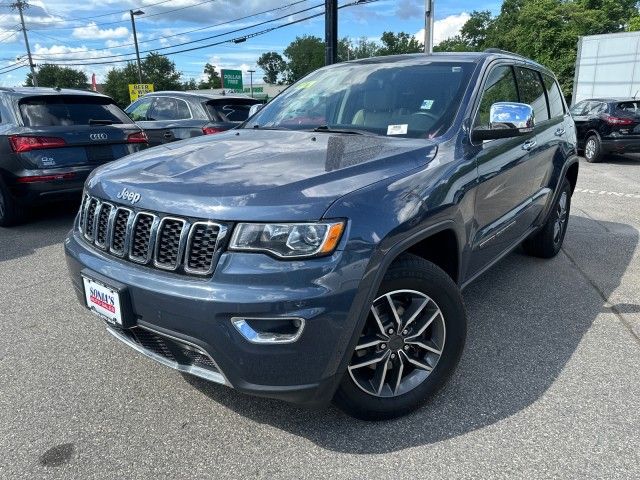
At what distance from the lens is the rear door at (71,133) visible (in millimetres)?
5809

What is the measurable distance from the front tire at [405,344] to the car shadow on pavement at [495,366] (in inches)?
5.4

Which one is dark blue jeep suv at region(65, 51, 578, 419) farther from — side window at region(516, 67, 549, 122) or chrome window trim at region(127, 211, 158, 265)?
side window at region(516, 67, 549, 122)

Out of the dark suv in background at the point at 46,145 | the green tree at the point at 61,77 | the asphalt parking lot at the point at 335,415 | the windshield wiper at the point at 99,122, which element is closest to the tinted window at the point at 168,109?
the windshield wiper at the point at 99,122

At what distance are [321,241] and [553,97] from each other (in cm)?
383

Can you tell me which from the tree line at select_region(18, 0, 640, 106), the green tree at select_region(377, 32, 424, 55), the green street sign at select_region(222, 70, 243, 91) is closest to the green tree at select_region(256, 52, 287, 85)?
the tree line at select_region(18, 0, 640, 106)

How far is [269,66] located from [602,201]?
11407 cm

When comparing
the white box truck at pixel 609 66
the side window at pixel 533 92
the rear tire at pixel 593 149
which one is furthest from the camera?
the white box truck at pixel 609 66

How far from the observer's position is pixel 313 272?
6.49 feet

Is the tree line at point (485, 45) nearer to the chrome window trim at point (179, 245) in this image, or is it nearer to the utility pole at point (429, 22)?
the utility pole at point (429, 22)

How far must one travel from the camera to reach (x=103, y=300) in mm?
2365

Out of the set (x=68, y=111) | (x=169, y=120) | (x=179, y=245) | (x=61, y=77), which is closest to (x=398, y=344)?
(x=179, y=245)

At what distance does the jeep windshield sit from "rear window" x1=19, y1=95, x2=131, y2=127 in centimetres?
340

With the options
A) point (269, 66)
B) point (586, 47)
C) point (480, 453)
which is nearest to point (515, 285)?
point (480, 453)

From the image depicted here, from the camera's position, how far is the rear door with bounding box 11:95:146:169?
19.1ft
